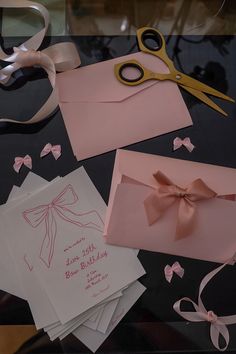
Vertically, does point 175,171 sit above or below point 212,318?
above

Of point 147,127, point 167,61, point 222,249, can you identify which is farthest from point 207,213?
point 167,61

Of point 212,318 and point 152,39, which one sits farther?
point 152,39

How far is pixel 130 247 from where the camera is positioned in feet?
2.21

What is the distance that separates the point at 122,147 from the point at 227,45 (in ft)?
0.94

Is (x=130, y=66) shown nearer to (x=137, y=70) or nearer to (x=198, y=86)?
(x=137, y=70)

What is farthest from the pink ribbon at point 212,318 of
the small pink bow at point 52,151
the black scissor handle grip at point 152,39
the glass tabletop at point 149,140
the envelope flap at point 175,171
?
the black scissor handle grip at point 152,39

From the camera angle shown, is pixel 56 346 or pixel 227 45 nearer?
pixel 56 346

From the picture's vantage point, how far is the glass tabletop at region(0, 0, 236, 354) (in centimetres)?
65

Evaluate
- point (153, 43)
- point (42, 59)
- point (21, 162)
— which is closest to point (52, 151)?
point (21, 162)

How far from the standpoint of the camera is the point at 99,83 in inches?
29.1

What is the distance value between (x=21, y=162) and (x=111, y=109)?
0.18m

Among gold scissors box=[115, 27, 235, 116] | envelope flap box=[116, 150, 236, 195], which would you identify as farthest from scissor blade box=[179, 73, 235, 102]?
envelope flap box=[116, 150, 236, 195]

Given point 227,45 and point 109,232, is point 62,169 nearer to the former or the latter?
point 109,232

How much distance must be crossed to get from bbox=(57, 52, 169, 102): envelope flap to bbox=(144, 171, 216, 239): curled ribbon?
16 cm
